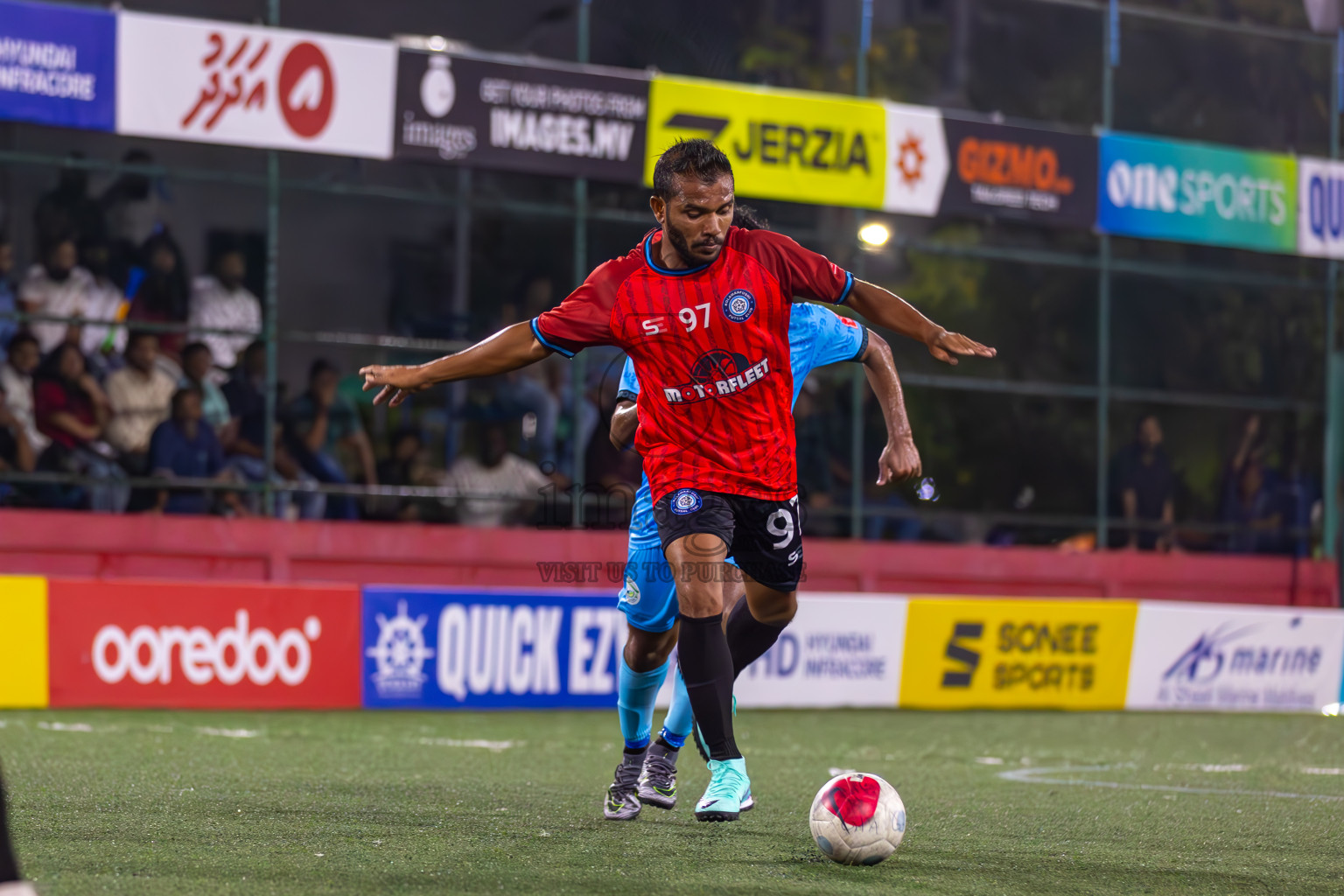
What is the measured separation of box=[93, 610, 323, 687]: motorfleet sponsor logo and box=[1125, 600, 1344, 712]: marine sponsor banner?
7.32 meters

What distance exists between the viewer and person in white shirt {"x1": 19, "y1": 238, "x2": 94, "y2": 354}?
14.2m

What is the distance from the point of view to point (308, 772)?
7695 millimetres

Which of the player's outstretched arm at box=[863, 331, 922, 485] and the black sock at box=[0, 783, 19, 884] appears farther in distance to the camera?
the player's outstretched arm at box=[863, 331, 922, 485]

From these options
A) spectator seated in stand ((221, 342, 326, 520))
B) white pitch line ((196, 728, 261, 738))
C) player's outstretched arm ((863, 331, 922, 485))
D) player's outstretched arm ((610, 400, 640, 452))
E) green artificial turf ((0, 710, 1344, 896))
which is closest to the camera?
green artificial turf ((0, 710, 1344, 896))

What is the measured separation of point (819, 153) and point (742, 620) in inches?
417

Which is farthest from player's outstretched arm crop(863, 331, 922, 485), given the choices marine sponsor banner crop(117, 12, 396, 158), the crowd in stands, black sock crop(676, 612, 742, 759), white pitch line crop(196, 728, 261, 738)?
marine sponsor banner crop(117, 12, 396, 158)

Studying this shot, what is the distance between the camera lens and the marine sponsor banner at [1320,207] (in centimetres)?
1861

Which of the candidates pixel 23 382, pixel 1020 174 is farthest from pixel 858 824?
pixel 1020 174

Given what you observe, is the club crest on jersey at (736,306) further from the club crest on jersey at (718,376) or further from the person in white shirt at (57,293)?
the person in white shirt at (57,293)

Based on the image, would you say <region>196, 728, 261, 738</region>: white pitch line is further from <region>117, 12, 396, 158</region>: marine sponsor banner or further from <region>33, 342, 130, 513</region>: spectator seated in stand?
<region>117, 12, 396, 158</region>: marine sponsor banner

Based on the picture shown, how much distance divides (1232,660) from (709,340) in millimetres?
10969

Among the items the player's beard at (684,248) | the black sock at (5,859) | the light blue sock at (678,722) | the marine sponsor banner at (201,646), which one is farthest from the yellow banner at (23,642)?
the black sock at (5,859)

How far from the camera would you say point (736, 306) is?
226 inches

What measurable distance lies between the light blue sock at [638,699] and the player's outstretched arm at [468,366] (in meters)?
1.44
